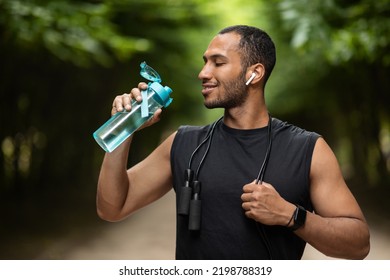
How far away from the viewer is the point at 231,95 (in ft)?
5.59

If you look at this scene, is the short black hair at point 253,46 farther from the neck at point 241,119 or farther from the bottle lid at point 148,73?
the bottle lid at point 148,73

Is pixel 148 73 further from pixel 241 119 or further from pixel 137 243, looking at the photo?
Answer: pixel 137 243

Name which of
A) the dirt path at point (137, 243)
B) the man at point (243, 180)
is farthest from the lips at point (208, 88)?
the dirt path at point (137, 243)

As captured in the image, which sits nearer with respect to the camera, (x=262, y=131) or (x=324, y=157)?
(x=324, y=157)

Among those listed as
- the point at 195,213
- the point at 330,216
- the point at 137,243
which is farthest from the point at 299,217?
the point at 137,243

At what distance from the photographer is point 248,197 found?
57.7 inches

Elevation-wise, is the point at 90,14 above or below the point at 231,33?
above

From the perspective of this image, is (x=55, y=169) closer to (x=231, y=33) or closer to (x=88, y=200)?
(x=88, y=200)

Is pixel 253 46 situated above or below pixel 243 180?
above

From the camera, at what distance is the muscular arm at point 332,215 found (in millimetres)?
1542

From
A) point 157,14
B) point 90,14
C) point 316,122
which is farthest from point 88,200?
point 316,122

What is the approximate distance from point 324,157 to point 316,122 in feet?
48.8

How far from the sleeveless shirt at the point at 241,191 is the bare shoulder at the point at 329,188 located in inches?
0.9

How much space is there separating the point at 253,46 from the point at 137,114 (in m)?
0.41
